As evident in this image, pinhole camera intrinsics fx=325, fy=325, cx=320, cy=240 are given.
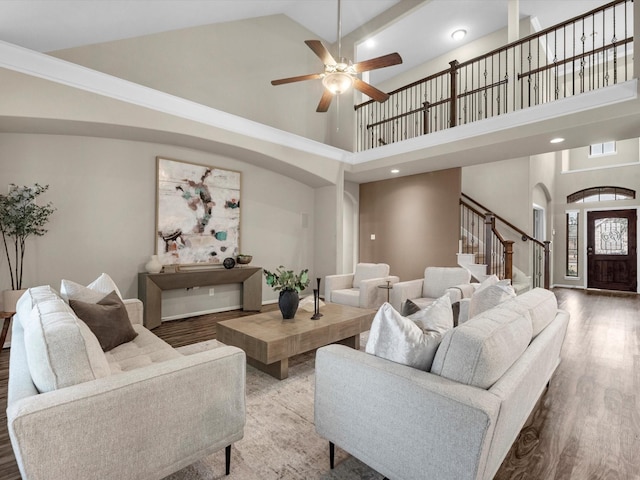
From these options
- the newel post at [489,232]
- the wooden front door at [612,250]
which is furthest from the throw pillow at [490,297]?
the wooden front door at [612,250]

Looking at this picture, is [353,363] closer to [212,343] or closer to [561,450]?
[561,450]

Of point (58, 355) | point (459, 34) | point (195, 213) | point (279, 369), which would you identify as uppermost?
point (459, 34)

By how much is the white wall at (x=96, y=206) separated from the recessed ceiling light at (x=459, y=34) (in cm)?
543

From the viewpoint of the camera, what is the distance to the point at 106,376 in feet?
4.52

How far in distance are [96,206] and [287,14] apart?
4.78 metres

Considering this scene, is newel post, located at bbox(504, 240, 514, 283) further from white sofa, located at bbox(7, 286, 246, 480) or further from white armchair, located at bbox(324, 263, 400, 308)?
white sofa, located at bbox(7, 286, 246, 480)

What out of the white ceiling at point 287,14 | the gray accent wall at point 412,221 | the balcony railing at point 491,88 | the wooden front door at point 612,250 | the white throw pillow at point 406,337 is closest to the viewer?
the white throw pillow at point 406,337

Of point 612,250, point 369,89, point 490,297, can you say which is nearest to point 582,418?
point 490,297

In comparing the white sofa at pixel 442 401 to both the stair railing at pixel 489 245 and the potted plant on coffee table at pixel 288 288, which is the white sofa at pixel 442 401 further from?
the stair railing at pixel 489 245

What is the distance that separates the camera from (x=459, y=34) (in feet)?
22.7

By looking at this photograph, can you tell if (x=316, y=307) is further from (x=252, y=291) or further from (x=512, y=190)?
(x=512, y=190)

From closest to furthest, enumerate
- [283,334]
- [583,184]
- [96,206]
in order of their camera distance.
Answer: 1. [283,334]
2. [96,206]
3. [583,184]

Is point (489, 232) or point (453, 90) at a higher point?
point (453, 90)

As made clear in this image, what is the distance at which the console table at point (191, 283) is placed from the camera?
4.29m
